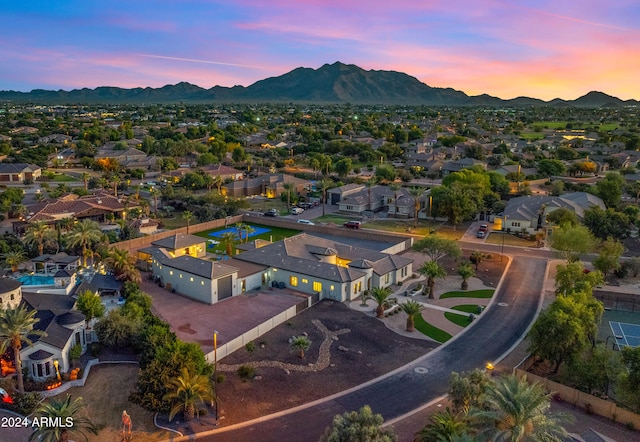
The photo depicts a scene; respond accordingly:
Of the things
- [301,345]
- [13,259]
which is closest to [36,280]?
[13,259]

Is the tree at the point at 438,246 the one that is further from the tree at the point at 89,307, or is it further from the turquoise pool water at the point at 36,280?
the turquoise pool water at the point at 36,280

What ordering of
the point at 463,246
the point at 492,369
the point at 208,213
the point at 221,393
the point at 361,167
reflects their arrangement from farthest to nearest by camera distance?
the point at 361,167
the point at 208,213
the point at 463,246
the point at 492,369
the point at 221,393

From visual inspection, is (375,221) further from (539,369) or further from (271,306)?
(539,369)

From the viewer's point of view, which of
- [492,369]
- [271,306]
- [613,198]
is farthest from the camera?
[613,198]

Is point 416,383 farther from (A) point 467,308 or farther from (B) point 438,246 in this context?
(B) point 438,246

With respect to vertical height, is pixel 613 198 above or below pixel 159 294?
above

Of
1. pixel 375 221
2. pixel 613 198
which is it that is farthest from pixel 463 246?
pixel 613 198

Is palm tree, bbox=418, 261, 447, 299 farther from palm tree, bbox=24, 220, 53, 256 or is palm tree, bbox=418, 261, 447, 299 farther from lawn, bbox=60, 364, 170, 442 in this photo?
palm tree, bbox=24, 220, 53, 256
